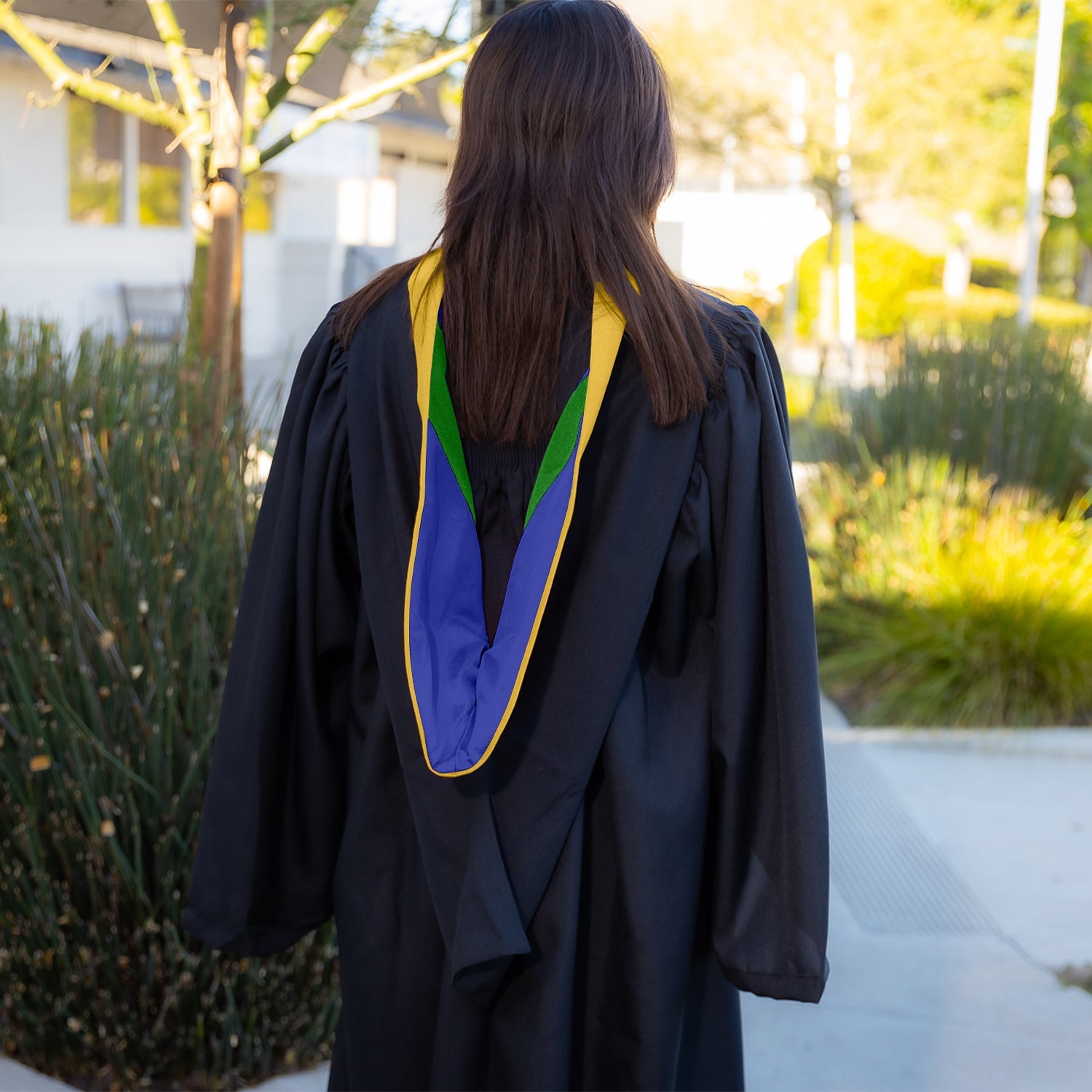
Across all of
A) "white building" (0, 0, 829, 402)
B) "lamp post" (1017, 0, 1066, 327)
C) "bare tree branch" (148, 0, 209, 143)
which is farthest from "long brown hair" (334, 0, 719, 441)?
"lamp post" (1017, 0, 1066, 327)

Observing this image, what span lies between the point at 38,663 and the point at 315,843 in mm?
684

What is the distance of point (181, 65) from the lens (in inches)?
103

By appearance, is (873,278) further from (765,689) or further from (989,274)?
(765,689)

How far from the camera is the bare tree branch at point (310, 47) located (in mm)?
2750

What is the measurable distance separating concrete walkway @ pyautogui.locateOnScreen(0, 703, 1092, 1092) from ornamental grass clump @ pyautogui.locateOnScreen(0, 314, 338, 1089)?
0.54 ft

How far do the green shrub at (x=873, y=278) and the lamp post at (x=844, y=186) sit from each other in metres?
5.10

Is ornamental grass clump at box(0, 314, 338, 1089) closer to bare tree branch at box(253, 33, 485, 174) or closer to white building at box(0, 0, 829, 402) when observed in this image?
bare tree branch at box(253, 33, 485, 174)

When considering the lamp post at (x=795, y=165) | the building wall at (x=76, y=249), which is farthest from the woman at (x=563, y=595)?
the lamp post at (x=795, y=165)

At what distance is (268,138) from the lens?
403 inches

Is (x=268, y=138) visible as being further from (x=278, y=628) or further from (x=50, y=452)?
(x=278, y=628)

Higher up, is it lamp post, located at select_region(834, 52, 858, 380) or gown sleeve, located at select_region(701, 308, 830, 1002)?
lamp post, located at select_region(834, 52, 858, 380)

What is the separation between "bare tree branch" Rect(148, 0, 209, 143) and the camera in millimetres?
2469

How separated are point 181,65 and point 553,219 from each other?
1.59 metres

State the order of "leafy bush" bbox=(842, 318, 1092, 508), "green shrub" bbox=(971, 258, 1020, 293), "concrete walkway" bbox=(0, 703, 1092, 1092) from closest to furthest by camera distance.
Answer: "concrete walkway" bbox=(0, 703, 1092, 1092), "leafy bush" bbox=(842, 318, 1092, 508), "green shrub" bbox=(971, 258, 1020, 293)
